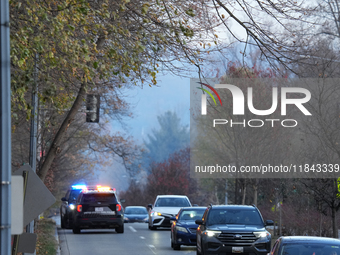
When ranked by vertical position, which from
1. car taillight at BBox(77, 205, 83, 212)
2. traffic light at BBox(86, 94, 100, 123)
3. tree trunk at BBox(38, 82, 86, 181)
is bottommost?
car taillight at BBox(77, 205, 83, 212)

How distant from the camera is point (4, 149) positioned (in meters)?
5.78

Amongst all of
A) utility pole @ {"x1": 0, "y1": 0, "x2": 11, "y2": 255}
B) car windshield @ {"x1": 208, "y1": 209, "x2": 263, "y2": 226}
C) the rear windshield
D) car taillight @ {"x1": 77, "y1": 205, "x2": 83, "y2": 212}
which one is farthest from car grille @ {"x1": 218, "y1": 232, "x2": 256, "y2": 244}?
utility pole @ {"x1": 0, "y1": 0, "x2": 11, "y2": 255}

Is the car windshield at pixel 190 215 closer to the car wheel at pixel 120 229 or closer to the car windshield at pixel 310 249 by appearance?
the car wheel at pixel 120 229

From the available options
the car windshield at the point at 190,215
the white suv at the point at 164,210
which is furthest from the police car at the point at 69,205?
the car windshield at the point at 190,215

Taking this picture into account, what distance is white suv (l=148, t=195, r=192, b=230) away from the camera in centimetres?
3102

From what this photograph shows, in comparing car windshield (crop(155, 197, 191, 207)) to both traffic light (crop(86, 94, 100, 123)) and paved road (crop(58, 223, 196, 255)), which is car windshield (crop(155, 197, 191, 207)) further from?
traffic light (crop(86, 94, 100, 123))

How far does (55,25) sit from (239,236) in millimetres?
9391

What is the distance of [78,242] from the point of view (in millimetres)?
23578

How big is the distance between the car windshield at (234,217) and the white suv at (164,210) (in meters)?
12.6

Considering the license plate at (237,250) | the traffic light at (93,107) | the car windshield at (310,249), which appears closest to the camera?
the car windshield at (310,249)

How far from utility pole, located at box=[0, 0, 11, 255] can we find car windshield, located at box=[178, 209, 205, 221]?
16836 mm

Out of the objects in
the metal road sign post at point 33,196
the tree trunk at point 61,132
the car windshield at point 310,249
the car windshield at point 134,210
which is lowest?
the car windshield at point 134,210

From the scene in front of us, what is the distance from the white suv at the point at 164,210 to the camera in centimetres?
3102

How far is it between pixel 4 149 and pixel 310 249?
6397 millimetres
